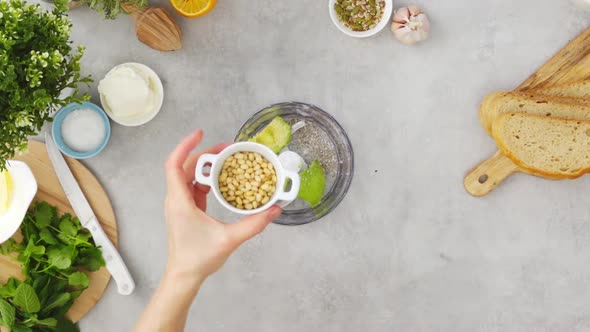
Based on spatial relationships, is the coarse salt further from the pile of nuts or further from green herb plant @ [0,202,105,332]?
the pile of nuts

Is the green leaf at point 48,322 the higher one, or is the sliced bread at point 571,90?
the sliced bread at point 571,90

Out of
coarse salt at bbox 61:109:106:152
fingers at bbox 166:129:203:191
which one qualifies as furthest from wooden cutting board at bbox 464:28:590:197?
coarse salt at bbox 61:109:106:152

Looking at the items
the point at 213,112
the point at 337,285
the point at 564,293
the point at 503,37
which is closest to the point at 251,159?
the point at 213,112

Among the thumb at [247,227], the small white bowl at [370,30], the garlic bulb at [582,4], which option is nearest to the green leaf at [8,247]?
the thumb at [247,227]

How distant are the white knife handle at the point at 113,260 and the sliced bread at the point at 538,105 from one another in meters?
0.96

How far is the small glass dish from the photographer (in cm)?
136

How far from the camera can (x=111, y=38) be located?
4.69 ft

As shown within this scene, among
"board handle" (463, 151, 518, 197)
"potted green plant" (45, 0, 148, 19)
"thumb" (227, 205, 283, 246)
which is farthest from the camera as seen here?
"board handle" (463, 151, 518, 197)

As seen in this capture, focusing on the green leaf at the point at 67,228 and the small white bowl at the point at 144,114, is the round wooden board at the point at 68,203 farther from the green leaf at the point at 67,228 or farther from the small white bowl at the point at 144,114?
the small white bowl at the point at 144,114

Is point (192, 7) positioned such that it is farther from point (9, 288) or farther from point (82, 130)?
point (9, 288)

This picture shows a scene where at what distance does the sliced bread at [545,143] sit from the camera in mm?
1326

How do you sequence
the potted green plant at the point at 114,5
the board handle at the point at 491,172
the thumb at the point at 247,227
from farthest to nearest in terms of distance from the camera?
the board handle at the point at 491,172 → the potted green plant at the point at 114,5 → the thumb at the point at 247,227

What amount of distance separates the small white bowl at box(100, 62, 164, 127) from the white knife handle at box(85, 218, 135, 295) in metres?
0.25

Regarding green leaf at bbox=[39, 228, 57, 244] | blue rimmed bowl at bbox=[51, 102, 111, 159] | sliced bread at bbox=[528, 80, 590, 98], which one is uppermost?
sliced bread at bbox=[528, 80, 590, 98]
